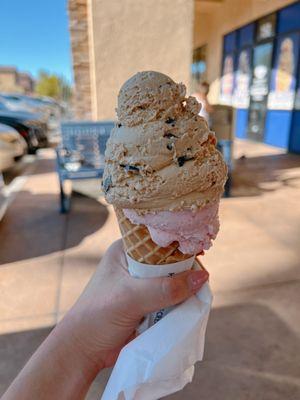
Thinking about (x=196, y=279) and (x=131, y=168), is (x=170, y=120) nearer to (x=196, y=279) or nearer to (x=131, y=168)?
(x=131, y=168)

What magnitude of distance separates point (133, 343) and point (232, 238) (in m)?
2.70

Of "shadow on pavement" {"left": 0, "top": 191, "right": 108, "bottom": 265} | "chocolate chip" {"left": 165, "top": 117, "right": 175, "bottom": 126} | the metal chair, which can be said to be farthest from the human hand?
the metal chair

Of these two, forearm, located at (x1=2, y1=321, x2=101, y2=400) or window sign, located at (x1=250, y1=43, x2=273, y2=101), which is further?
window sign, located at (x1=250, y1=43, x2=273, y2=101)

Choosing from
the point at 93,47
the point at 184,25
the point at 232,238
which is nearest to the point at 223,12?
the point at 184,25

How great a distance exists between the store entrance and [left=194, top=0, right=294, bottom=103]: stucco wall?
0.99 metres

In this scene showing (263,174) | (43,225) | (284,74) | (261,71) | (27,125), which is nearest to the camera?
(43,225)

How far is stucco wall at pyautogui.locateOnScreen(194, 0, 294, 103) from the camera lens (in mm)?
9625

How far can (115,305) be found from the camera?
1282 mm

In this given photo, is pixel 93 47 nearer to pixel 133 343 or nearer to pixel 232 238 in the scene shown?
pixel 232 238

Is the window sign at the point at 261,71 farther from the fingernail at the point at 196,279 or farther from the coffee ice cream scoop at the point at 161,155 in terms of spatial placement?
the fingernail at the point at 196,279

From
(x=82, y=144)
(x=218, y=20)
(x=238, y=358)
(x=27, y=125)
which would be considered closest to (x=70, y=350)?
(x=238, y=358)

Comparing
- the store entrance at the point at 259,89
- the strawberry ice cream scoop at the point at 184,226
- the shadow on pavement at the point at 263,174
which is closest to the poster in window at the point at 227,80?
the store entrance at the point at 259,89

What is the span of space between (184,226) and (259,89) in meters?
10.2

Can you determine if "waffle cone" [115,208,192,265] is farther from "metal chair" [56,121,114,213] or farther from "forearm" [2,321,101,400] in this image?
"metal chair" [56,121,114,213]
